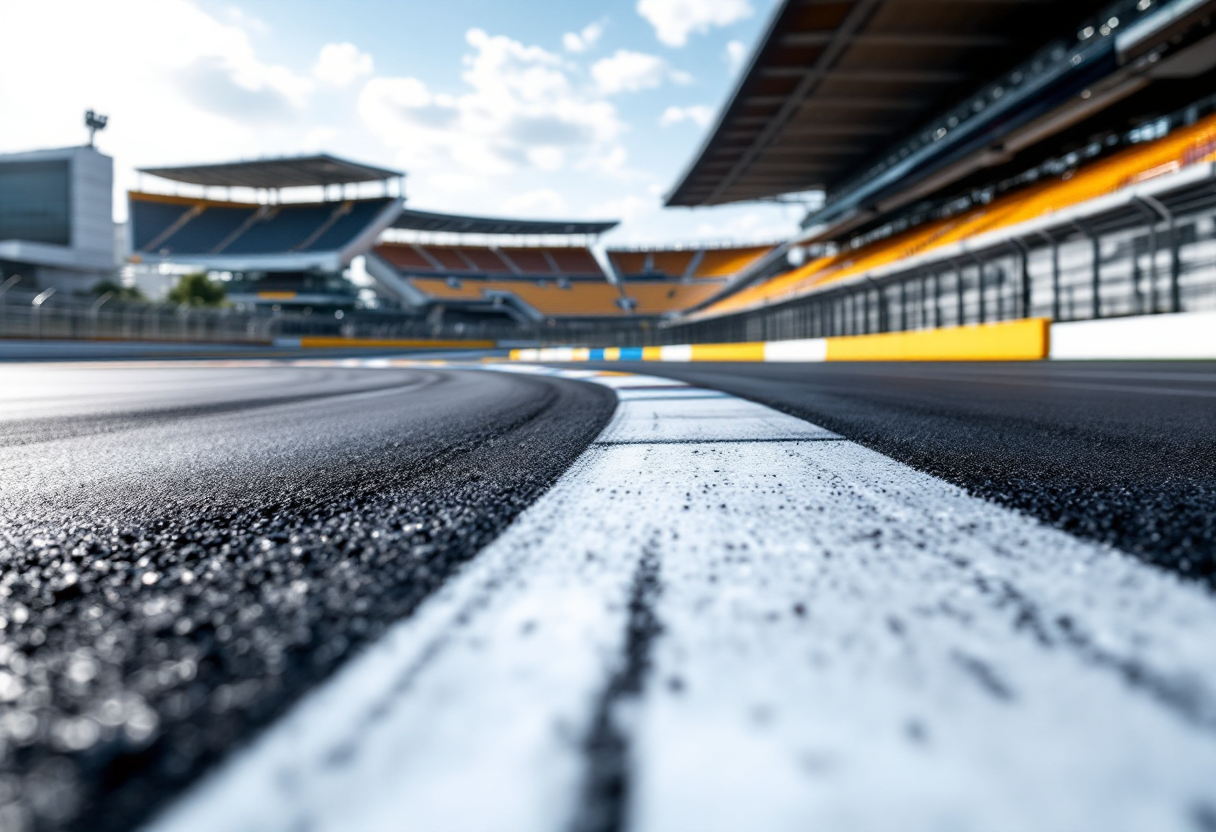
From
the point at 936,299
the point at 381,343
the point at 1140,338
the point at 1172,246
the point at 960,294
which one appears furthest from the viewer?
the point at 381,343

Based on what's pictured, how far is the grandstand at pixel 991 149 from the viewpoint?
12.7 metres

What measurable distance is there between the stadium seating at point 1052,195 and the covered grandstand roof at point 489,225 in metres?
29.5

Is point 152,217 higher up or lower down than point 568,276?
higher up

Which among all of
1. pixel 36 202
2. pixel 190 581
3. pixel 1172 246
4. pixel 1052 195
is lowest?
pixel 190 581

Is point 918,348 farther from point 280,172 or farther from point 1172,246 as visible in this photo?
point 280,172

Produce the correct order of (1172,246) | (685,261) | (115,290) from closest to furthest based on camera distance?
(1172,246) → (115,290) → (685,261)

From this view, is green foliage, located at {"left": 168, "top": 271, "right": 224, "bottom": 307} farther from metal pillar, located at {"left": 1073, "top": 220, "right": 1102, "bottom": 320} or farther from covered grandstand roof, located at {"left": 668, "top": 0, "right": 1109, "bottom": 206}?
metal pillar, located at {"left": 1073, "top": 220, "right": 1102, "bottom": 320}

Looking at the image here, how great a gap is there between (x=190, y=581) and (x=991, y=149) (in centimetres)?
2348

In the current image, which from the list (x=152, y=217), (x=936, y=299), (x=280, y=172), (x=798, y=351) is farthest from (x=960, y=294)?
(x=152, y=217)

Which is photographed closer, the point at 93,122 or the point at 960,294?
the point at 960,294

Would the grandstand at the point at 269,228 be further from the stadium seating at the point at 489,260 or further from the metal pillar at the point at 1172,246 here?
the metal pillar at the point at 1172,246

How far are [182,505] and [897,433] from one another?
5.72 ft

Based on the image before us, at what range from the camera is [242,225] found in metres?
47.2

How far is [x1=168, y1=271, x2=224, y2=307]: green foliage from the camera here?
43.1 metres
